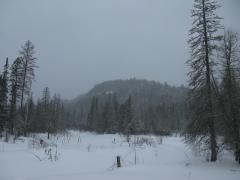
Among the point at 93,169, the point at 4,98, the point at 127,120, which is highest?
the point at 4,98

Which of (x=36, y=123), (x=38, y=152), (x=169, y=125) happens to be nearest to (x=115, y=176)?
(x=38, y=152)

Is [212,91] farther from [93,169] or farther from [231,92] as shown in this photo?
[93,169]

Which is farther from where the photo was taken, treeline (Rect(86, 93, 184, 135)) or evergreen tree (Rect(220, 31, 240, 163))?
treeline (Rect(86, 93, 184, 135))

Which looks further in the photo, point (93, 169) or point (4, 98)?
point (4, 98)

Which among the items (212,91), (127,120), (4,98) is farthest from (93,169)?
(127,120)

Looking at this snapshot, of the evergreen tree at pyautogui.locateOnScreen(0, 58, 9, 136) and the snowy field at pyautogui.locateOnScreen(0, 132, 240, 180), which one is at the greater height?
the evergreen tree at pyautogui.locateOnScreen(0, 58, 9, 136)

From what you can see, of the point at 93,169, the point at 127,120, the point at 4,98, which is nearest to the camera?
the point at 93,169

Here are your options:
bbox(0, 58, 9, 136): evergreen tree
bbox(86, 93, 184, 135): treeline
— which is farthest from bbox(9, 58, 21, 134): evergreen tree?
bbox(86, 93, 184, 135): treeline

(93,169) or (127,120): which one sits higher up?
(127,120)

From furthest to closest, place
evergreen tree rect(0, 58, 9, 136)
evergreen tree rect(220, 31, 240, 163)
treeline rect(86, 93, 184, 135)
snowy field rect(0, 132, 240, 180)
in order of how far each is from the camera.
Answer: treeline rect(86, 93, 184, 135) → evergreen tree rect(0, 58, 9, 136) → evergreen tree rect(220, 31, 240, 163) → snowy field rect(0, 132, 240, 180)

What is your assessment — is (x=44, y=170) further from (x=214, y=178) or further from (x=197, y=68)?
(x=197, y=68)

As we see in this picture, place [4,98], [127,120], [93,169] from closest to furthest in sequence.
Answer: [93,169]
[4,98]
[127,120]

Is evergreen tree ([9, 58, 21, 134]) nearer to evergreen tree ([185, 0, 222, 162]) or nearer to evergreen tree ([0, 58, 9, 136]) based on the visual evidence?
evergreen tree ([0, 58, 9, 136])

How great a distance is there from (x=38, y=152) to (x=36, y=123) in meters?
40.0
